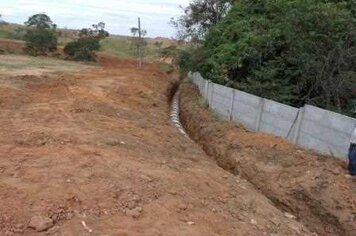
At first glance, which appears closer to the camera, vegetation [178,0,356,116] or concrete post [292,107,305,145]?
concrete post [292,107,305,145]

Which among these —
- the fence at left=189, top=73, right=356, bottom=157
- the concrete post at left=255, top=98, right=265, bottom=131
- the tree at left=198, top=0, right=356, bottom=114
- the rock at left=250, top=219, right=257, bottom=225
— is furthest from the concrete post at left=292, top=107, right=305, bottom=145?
the rock at left=250, top=219, right=257, bottom=225

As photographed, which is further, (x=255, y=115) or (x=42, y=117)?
(x=255, y=115)

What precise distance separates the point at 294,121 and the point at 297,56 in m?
3.33

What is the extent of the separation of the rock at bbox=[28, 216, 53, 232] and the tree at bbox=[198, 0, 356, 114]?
27.9ft

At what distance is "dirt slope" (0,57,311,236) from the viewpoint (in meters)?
5.96

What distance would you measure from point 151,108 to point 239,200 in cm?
880

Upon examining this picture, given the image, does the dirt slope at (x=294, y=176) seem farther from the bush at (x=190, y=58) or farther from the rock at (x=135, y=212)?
the bush at (x=190, y=58)

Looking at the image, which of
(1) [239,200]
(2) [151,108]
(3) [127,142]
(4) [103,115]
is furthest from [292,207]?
(2) [151,108]

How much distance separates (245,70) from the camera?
16.5 meters

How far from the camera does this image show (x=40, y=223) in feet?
18.4

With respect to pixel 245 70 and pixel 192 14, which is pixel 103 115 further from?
pixel 192 14

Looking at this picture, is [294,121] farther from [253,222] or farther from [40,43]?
[40,43]

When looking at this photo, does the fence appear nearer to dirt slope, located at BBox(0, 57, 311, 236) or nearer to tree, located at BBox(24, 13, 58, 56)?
dirt slope, located at BBox(0, 57, 311, 236)

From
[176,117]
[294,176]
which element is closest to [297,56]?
[176,117]
